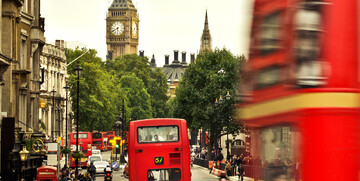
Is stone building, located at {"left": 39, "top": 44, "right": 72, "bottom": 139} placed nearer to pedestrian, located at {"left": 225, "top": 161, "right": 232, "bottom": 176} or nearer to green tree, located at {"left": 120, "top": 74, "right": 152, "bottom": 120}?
pedestrian, located at {"left": 225, "top": 161, "right": 232, "bottom": 176}

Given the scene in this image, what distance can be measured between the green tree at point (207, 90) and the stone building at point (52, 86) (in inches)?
520

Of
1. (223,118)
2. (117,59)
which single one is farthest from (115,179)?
(117,59)

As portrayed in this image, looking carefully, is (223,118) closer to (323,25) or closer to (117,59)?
(323,25)

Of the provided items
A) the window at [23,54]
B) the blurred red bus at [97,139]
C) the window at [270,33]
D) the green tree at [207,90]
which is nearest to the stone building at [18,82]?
the window at [23,54]

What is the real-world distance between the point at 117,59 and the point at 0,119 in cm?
16365

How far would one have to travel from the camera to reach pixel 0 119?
3108cm

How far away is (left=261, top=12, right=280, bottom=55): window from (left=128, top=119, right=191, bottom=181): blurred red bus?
73.6 feet

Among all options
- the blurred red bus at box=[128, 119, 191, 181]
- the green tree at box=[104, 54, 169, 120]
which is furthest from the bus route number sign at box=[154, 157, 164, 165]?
the green tree at box=[104, 54, 169, 120]

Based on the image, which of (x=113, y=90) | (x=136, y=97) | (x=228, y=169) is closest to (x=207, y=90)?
(x=228, y=169)

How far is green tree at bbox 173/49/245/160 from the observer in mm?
92562

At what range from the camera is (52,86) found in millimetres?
94938

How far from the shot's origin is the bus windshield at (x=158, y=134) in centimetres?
3069

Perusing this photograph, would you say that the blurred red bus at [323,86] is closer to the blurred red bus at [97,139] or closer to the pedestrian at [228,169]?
the pedestrian at [228,169]

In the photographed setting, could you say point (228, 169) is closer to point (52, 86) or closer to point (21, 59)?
point (21, 59)
